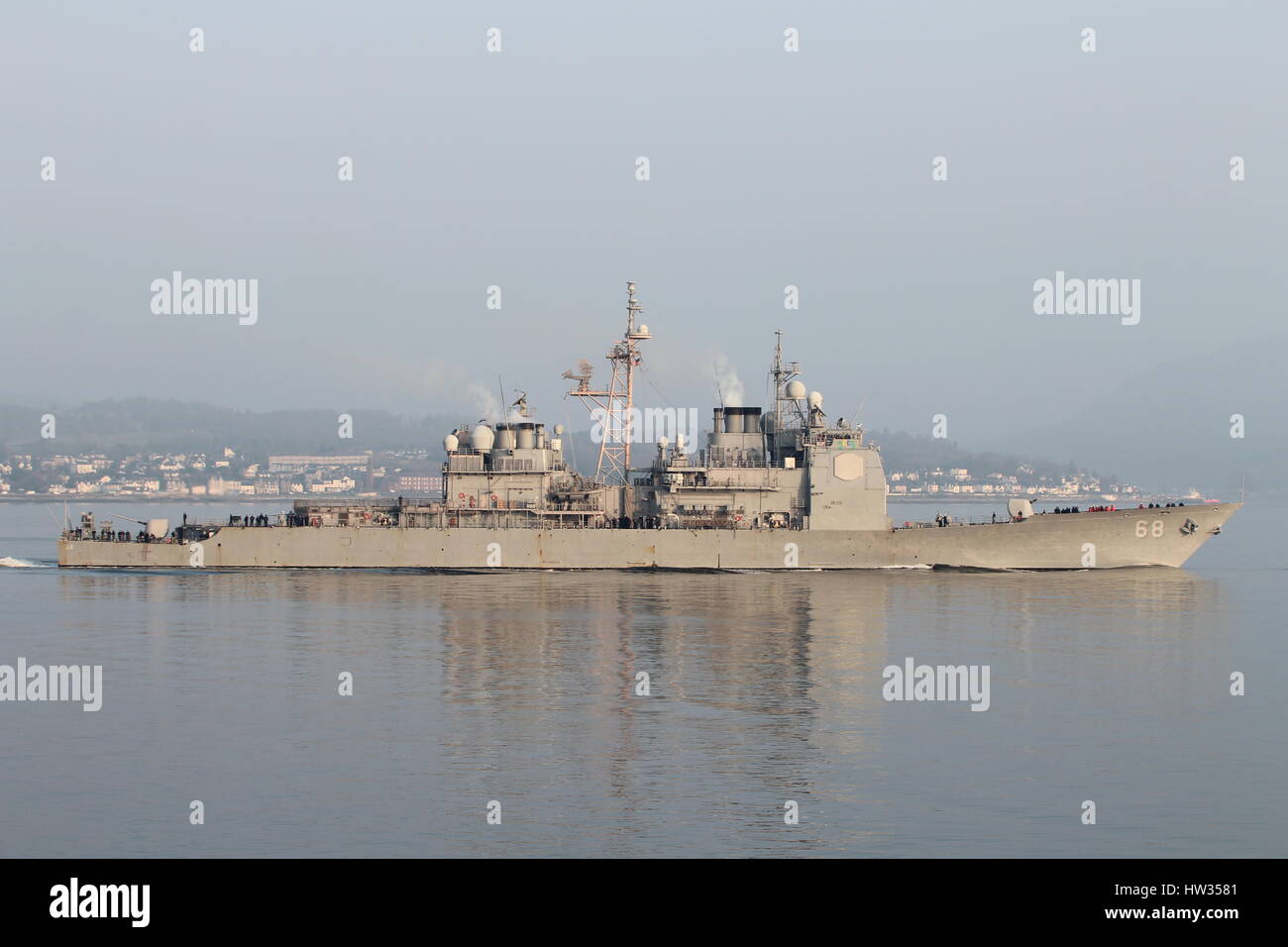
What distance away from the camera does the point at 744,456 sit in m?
53.3

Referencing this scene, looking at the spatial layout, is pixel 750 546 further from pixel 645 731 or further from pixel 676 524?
pixel 645 731

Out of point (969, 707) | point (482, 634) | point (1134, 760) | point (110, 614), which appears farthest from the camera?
point (110, 614)

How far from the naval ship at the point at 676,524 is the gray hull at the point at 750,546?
5 centimetres

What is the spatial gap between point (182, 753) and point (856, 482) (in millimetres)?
33545

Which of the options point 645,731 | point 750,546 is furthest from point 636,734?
point 750,546

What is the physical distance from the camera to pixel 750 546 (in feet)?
167

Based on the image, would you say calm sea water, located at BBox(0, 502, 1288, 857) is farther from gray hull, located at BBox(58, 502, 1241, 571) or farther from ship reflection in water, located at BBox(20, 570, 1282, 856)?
gray hull, located at BBox(58, 502, 1241, 571)

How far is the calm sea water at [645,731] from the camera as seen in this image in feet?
56.0

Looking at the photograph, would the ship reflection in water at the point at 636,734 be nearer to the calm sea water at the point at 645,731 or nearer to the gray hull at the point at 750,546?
the calm sea water at the point at 645,731

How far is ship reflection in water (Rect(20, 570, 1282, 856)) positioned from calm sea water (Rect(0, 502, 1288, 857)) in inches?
3.2

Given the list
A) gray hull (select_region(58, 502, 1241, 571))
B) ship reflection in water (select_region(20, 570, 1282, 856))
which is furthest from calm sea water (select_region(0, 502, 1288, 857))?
gray hull (select_region(58, 502, 1241, 571))

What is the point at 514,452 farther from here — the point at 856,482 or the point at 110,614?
the point at 110,614

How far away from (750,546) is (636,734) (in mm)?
28890
